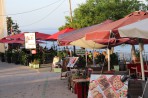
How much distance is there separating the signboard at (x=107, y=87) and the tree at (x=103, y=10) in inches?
888

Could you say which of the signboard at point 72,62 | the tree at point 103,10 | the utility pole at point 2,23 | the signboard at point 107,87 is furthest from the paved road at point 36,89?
the utility pole at point 2,23

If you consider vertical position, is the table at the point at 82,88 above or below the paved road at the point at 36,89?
above

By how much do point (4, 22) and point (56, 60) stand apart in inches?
1047

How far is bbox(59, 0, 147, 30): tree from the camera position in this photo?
30438 mm

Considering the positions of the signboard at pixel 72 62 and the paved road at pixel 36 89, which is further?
the signboard at pixel 72 62

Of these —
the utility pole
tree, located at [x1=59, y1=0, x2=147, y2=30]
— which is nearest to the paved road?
tree, located at [x1=59, y1=0, x2=147, y2=30]

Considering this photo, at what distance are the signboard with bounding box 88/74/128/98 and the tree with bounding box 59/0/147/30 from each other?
2255cm

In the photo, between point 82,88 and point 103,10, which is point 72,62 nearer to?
point 82,88

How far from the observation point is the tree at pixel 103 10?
99.9ft

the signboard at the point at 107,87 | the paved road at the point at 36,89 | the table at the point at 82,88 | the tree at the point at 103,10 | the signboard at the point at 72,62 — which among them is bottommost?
the paved road at the point at 36,89

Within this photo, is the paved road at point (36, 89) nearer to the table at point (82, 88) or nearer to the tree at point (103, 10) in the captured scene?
the table at point (82, 88)

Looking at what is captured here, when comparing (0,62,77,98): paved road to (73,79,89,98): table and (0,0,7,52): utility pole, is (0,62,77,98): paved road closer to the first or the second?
(73,79,89,98): table

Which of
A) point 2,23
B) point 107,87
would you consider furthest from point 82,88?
point 2,23

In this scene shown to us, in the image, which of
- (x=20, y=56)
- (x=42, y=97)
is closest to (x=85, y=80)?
(x=42, y=97)
